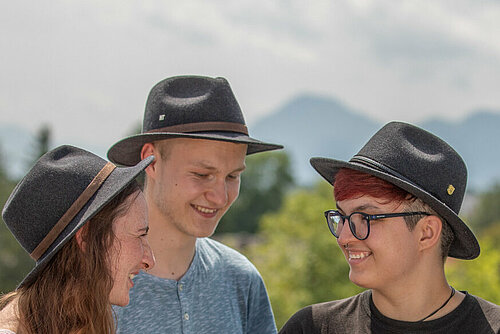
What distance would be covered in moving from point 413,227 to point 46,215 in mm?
1457

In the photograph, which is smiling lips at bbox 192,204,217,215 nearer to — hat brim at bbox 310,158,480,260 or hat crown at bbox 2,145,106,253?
hat brim at bbox 310,158,480,260

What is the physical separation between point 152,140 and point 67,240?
3.60 feet

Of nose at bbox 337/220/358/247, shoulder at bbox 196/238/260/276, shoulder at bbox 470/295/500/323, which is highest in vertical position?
nose at bbox 337/220/358/247

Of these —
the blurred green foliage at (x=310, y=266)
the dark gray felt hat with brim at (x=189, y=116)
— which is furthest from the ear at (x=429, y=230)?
the blurred green foliage at (x=310, y=266)

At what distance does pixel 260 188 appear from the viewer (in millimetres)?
56000

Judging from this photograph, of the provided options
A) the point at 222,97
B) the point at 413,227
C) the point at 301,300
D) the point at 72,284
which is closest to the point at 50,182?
the point at 72,284

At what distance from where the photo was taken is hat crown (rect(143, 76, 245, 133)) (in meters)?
3.04

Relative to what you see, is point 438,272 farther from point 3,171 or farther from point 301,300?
point 3,171

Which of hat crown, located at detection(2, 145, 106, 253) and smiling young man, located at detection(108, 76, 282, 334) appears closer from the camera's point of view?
hat crown, located at detection(2, 145, 106, 253)

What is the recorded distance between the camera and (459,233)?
8.76 ft

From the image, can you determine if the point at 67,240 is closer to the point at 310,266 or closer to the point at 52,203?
the point at 52,203

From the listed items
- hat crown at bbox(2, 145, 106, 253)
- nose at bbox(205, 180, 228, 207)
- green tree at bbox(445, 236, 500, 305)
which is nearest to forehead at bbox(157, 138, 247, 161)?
nose at bbox(205, 180, 228, 207)

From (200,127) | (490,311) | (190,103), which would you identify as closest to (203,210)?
(200,127)

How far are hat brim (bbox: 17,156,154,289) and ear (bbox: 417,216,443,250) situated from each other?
4.00 ft
